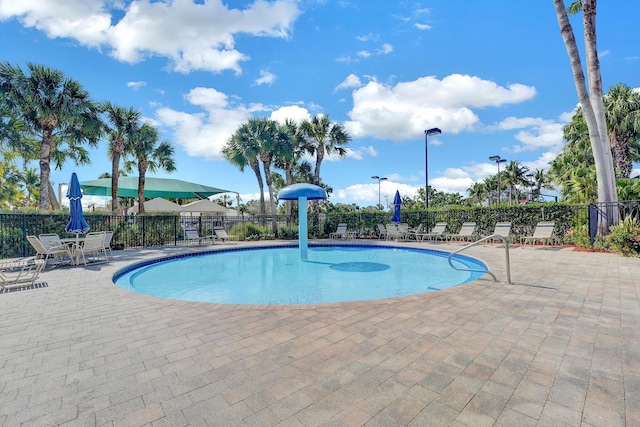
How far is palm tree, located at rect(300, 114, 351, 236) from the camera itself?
1966cm

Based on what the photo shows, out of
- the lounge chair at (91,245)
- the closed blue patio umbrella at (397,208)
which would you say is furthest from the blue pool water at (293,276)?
the closed blue patio umbrella at (397,208)

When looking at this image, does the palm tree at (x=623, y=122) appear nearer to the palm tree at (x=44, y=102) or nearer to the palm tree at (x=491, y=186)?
the palm tree at (x=44, y=102)

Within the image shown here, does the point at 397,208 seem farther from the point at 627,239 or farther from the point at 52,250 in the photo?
the point at 52,250

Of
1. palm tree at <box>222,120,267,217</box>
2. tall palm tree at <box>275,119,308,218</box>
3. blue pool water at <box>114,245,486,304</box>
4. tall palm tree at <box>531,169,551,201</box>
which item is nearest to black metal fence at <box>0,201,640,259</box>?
palm tree at <box>222,120,267,217</box>

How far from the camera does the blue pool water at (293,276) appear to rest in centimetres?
619

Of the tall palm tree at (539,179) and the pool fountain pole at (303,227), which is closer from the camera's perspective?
the pool fountain pole at (303,227)

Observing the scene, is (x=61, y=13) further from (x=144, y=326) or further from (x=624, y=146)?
(x=624, y=146)

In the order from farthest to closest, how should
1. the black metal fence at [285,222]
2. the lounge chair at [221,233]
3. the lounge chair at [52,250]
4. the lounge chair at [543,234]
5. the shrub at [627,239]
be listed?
the lounge chair at [221,233] → the lounge chair at [543,234] → the black metal fence at [285,222] → the shrub at [627,239] → the lounge chair at [52,250]

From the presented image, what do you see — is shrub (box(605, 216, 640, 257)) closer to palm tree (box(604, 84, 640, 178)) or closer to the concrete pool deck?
the concrete pool deck

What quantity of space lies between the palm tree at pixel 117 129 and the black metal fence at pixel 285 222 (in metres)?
3.26

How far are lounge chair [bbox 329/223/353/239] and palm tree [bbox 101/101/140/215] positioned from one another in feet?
38.3

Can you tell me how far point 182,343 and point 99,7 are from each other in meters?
9.23

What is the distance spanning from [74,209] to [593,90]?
60.2ft

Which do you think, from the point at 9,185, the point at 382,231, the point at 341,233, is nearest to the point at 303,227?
the point at 341,233
